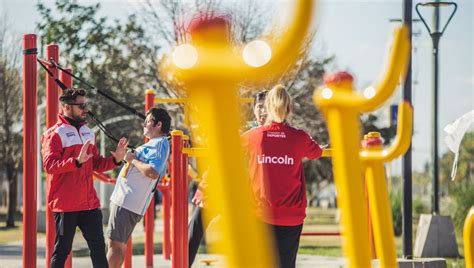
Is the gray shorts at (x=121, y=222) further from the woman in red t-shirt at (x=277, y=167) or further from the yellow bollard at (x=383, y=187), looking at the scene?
the yellow bollard at (x=383, y=187)

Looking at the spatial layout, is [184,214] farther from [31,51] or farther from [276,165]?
[276,165]

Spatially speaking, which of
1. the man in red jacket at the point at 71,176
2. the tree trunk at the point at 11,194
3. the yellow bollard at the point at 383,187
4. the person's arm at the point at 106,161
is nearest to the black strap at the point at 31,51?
the man in red jacket at the point at 71,176

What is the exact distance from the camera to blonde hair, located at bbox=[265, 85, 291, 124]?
422 cm

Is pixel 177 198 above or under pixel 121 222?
above

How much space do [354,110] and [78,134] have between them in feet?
16.6

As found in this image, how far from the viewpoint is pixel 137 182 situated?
6.32 metres

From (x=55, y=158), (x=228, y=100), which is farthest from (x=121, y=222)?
(x=228, y=100)

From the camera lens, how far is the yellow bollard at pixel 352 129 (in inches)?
44.9

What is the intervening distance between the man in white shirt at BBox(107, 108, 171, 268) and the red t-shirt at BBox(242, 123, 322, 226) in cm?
167

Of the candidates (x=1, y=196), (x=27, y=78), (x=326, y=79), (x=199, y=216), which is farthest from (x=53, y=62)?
(x=1, y=196)

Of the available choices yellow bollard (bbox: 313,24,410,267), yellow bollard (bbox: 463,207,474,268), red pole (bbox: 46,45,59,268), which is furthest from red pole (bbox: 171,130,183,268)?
yellow bollard (bbox: 313,24,410,267)

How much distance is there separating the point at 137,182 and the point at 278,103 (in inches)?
88.9

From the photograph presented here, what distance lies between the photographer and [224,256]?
98 centimetres

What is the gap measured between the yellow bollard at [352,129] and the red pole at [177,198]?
5.28 metres
